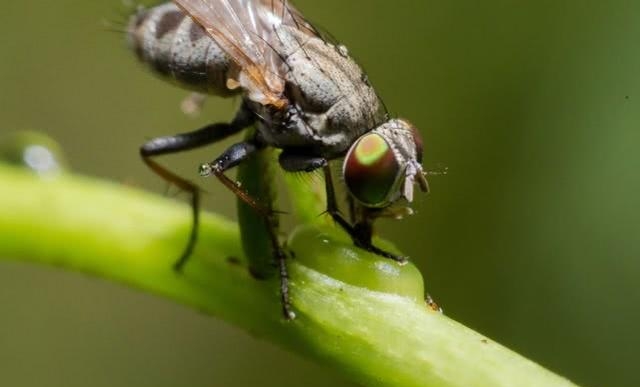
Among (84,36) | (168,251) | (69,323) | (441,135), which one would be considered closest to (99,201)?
(168,251)

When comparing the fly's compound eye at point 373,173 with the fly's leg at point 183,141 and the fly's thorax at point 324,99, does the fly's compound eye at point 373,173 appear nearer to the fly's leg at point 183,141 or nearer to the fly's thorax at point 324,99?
the fly's thorax at point 324,99

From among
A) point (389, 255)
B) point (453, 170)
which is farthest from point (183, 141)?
point (453, 170)

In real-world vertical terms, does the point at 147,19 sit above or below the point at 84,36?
above


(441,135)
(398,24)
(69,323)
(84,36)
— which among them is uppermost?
(398,24)

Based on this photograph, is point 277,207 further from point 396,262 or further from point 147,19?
point 147,19

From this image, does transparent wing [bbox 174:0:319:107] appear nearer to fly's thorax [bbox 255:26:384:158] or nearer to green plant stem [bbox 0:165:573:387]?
fly's thorax [bbox 255:26:384:158]

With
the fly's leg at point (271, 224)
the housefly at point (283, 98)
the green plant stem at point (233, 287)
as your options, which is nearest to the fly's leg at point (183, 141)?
the housefly at point (283, 98)
